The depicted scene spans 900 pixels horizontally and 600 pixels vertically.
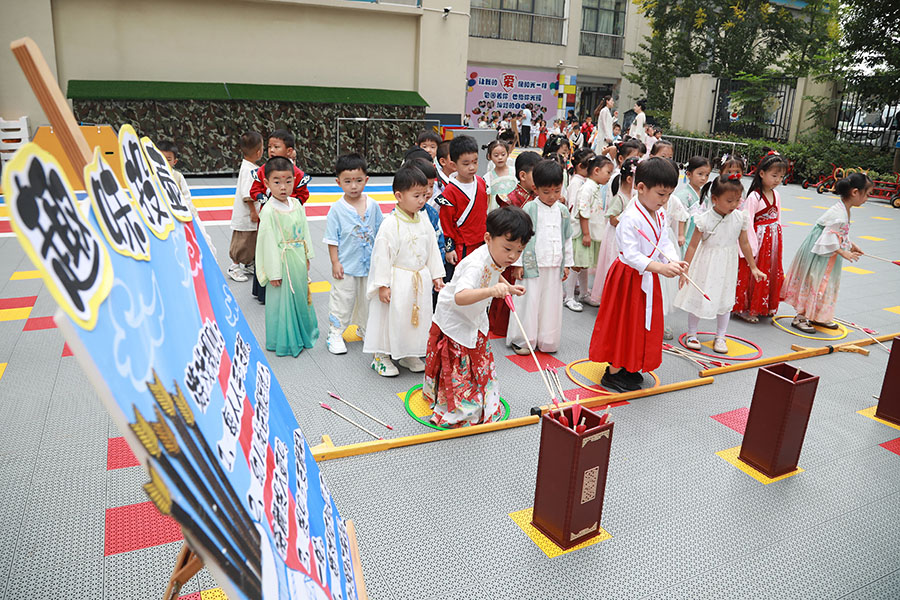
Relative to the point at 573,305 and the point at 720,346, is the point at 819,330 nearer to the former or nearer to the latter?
the point at 720,346

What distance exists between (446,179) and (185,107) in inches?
316

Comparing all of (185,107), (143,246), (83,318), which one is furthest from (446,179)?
(185,107)

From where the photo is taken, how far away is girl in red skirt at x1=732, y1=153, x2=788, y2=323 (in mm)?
4660

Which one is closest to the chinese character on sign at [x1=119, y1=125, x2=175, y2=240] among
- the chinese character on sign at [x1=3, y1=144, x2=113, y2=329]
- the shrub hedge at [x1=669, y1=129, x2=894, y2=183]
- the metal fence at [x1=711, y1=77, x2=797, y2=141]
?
the chinese character on sign at [x1=3, y1=144, x2=113, y2=329]

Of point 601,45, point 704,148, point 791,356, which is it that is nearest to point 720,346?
point 791,356

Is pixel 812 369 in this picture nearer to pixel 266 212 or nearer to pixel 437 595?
pixel 437 595

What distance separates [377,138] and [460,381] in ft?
31.9

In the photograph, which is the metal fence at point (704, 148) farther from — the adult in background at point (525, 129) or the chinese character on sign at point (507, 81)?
the chinese character on sign at point (507, 81)

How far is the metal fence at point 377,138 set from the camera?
11.7m

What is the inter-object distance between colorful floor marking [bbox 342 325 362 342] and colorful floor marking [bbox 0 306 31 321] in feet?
7.50

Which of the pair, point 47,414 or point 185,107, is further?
point 185,107

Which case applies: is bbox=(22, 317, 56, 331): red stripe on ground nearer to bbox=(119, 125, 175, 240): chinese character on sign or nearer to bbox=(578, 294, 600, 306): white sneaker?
bbox=(119, 125, 175, 240): chinese character on sign

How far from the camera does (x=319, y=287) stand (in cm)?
539

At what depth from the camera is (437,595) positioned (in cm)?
207
